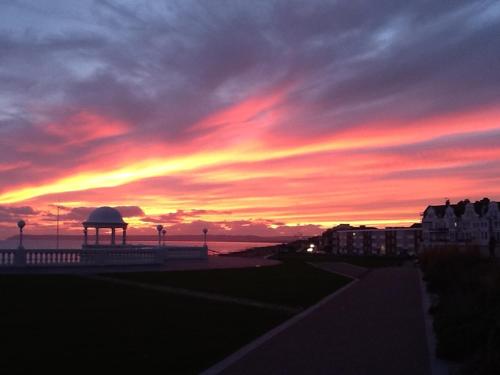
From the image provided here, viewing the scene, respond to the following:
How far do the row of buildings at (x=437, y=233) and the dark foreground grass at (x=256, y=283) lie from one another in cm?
2750

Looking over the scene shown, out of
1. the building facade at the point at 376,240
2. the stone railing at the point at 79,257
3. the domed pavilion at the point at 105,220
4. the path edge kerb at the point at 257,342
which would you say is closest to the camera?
the path edge kerb at the point at 257,342

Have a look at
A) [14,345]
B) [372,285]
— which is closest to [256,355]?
[14,345]

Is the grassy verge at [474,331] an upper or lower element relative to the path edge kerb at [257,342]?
upper

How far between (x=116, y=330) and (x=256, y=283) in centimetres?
1197

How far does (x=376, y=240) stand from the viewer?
351ft

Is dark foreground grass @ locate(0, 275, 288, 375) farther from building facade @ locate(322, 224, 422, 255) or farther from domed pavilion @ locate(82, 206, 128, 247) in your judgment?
building facade @ locate(322, 224, 422, 255)

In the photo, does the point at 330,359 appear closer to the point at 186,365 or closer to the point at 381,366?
the point at 381,366

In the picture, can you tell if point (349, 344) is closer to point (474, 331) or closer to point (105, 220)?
point (474, 331)

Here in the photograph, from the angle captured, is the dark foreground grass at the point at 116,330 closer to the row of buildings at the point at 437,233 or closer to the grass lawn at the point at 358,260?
the grass lawn at the point at 358,260

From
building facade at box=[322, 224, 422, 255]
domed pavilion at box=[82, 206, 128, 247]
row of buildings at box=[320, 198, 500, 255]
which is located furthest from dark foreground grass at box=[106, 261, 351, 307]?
building facade at box=[322, 224, 422, 255]

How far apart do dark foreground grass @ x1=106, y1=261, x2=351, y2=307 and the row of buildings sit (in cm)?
2750

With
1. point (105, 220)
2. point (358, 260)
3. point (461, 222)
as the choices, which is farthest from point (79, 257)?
point (461, 222)

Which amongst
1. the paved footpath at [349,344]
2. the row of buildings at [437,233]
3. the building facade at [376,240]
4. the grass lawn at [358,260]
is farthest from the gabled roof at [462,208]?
the paved footpath at [349,344]

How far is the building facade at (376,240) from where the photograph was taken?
100m
